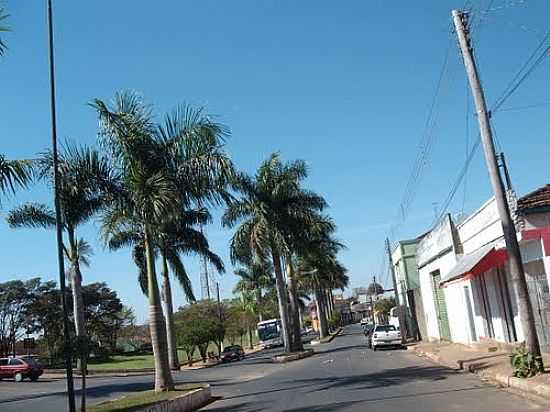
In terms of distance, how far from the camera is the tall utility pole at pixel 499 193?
47.6 feet

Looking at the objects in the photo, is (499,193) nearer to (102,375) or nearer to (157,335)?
(157,335)

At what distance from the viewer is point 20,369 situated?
41.6 meters

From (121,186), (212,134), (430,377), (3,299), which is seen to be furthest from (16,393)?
(3,299)

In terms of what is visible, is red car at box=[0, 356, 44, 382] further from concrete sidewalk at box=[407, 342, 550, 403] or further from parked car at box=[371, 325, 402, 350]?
concrete sidewalk at box=[407, 342, 550, 403]

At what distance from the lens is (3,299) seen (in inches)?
2729

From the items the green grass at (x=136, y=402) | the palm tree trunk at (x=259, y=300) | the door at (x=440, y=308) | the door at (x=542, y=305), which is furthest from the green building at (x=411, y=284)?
the green grass at (x=136, y=402)

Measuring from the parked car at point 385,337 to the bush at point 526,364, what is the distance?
24830 mm

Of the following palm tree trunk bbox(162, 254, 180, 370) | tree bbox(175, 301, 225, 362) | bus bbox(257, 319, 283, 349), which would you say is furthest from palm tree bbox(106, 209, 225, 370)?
bus bbox(257, 319, 283, 349)

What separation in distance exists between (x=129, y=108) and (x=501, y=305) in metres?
14.7

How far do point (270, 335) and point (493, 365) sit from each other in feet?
175

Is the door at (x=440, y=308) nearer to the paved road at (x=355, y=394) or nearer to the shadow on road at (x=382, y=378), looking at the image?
the paved road at (x=355, y=394)

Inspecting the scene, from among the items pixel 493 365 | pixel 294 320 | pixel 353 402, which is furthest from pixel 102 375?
pixel 353 402

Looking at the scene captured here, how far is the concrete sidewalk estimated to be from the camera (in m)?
13.1

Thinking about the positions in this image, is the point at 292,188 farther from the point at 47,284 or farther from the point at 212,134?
the point at 47,284
